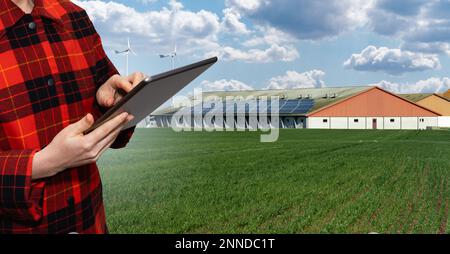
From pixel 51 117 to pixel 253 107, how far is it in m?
28.3

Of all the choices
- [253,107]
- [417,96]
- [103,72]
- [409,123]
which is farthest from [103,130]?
[417,96]

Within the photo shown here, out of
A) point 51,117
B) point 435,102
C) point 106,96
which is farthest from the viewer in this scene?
point 435,102

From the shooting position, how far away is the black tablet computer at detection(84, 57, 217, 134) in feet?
3.85

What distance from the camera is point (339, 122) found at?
3559 cm

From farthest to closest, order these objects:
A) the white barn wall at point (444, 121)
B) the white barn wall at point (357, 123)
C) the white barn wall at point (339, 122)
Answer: the white barn wall at point (444, 121) → the white barn wall at point (357, 123) → the white barn wall at point (339, 122)

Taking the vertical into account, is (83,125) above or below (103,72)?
below

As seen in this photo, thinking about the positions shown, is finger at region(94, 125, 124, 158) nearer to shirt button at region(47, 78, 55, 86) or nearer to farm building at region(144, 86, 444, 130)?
shirt button at region(47, 78, 55, 86)

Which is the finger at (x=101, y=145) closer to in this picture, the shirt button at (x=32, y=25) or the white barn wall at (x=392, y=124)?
the shirt button at (x=32, y=25)

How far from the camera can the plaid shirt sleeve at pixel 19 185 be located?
126 centimetres

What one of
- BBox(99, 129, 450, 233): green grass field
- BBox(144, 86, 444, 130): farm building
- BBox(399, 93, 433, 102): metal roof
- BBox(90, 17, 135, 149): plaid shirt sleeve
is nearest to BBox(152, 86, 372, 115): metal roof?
BBox(144, 86, 444, 130): farm building

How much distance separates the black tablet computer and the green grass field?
3389mm

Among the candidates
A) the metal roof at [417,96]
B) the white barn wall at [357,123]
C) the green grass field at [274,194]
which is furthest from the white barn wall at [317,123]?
the green grass field at [274,194]

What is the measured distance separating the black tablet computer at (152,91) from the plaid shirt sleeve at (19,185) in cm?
19

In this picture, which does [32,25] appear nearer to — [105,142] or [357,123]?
[105,142]
